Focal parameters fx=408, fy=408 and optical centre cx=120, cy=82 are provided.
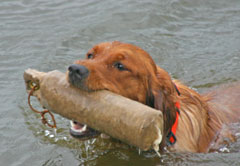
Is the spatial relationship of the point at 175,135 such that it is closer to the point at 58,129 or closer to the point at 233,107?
the point at 233,107

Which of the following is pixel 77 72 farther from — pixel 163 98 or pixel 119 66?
pixel 163 98

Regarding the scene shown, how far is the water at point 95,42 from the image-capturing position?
512 cm

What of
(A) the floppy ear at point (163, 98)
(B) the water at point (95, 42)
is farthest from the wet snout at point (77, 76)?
(B) the water at point (95, 42)

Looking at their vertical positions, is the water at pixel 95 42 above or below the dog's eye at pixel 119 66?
below

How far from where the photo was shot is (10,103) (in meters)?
6.48

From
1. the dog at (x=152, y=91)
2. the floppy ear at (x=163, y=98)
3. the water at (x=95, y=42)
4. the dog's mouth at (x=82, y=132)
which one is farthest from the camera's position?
the water at (x=95, y=42)

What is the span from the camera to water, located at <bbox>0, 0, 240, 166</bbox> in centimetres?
512

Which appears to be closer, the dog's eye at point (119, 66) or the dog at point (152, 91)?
the dog at point (152, 91)

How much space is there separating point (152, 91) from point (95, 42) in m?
4.20

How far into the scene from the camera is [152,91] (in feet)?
15.2

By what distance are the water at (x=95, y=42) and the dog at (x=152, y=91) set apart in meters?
0.23

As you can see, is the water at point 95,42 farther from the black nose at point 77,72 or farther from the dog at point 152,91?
the black nose at point 77,72

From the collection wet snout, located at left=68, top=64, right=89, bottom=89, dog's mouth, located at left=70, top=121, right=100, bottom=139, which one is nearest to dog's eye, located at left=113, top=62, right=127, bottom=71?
wet snout, located at left=68, top=64, right=89, bottom=89

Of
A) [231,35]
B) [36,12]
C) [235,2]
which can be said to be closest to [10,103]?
[36,12]
